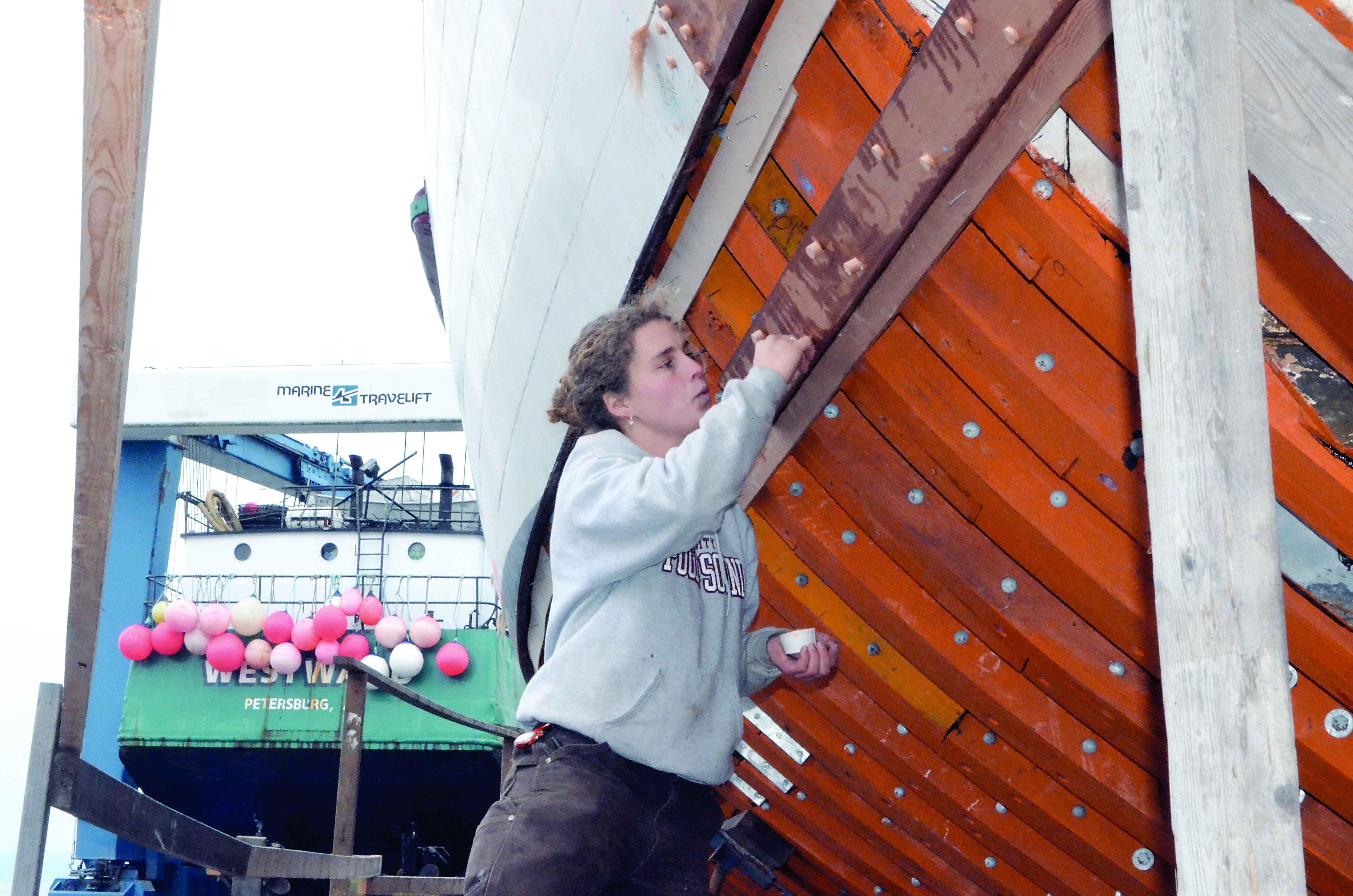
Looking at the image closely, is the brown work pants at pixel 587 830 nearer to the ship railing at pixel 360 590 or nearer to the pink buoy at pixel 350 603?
the pink buoy at pixel 350 603

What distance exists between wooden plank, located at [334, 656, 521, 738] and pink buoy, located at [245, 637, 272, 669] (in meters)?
6.99

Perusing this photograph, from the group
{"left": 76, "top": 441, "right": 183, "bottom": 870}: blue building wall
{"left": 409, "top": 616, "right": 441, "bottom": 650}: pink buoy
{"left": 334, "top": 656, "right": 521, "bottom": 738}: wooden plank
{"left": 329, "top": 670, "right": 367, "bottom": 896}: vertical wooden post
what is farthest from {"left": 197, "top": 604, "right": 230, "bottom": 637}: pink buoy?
{"left": 329, "top": 670, "right": 367, "bottom": 896}: vertical wooden post

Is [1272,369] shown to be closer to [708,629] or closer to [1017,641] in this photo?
[1017,641]

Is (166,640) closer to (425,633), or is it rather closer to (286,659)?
(286,659)

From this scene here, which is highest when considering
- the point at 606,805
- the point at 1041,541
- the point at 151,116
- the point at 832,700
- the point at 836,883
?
the point at 151,116

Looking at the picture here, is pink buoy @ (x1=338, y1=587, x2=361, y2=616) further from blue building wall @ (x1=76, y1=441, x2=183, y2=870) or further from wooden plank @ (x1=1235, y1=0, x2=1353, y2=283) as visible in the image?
wooden plank @ (x1=1235, y1=0, x2=1353, y2=283)

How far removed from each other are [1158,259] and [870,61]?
857 millimetres

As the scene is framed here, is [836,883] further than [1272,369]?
Yes

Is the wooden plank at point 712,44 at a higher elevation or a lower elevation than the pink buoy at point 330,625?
lower

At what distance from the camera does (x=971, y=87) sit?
1.41m

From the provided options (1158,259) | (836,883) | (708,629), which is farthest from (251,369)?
(1158,259)

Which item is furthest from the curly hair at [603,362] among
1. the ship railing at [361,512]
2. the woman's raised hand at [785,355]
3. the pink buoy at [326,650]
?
the ship railing at [361,512]

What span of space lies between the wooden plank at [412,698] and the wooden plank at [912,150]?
2336 mm

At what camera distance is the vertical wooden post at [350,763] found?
378cm
